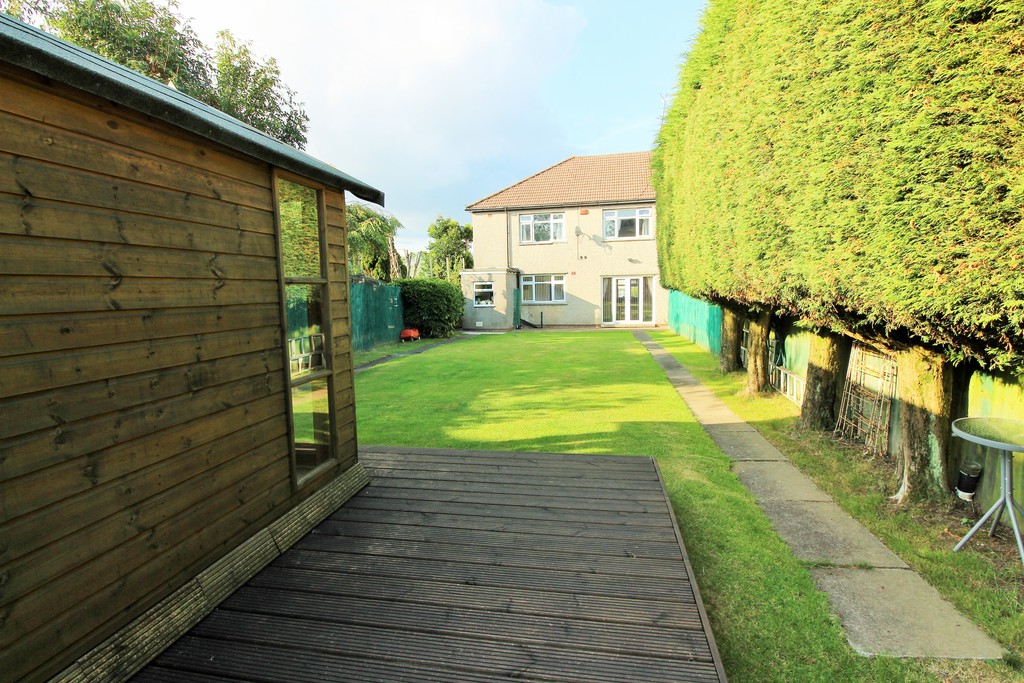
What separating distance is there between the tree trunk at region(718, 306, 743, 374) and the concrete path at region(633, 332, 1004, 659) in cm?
588

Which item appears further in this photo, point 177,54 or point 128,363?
point 177,54

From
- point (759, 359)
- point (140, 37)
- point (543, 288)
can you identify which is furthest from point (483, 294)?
point (759, 359)

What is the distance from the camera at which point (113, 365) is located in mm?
2031

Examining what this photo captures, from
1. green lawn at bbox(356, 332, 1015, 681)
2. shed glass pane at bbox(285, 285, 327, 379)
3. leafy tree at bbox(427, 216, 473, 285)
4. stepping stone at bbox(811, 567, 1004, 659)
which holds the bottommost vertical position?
stepping stone at bbox(811, 567, 1004, 659)

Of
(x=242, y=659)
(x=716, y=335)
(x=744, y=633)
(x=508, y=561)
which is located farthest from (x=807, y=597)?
(x=716, y=335)

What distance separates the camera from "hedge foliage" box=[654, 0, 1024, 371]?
267 cm

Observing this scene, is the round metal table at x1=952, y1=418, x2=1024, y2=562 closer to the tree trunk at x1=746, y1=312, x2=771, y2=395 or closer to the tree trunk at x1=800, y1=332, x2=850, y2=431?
the tree trunk at x1=800, y1=332, x2=850, y2=431

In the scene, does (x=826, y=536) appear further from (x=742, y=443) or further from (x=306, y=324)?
(x=306, y=324)

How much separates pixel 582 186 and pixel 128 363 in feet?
83.5

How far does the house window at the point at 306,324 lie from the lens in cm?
331

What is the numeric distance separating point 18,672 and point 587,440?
17.0 ft

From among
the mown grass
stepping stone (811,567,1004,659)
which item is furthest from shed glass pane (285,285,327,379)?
the mown grass

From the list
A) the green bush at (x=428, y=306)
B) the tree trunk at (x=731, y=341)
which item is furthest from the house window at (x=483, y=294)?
the tree trunk at (x=731, y=341)

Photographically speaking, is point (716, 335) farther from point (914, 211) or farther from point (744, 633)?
point (744, 633)
